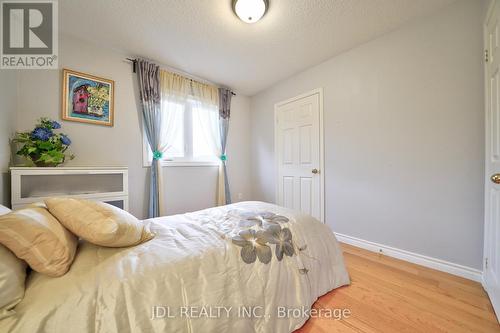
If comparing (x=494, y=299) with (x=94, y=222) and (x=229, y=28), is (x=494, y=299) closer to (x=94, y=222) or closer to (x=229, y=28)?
(x=94, y=222)

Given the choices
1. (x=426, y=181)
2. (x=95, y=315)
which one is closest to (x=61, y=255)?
(x=95, y=315)

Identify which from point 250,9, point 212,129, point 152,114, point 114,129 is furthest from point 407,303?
point 114,129

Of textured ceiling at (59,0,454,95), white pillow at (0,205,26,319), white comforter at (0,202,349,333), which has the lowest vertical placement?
white comforter at (0,202,349,333)

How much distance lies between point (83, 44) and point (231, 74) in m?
1.84

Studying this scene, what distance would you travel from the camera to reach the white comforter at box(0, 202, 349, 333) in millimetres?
649

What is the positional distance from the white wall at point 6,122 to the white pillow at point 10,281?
4.82 ft

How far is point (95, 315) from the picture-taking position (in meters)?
0.66

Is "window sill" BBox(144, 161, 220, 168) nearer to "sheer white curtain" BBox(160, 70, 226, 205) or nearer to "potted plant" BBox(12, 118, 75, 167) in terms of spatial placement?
"sheer white curtain" BBox(160, 70, 226, 205)

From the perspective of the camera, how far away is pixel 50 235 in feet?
2.51

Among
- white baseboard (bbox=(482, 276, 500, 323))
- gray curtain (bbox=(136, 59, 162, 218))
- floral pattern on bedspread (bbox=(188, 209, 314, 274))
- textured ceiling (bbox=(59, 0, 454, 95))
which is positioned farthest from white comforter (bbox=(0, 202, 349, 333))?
textured ceiling (bbox=(59, 0, 454, 95))

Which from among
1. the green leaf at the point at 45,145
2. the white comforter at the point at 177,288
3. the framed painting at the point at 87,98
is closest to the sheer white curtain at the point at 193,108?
the framed painting at the point at 87,98

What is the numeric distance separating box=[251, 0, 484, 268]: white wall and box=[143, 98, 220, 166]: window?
6.13ft

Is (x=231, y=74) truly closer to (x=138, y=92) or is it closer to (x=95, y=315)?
(x=138, y=92)

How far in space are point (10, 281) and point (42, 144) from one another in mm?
1748
